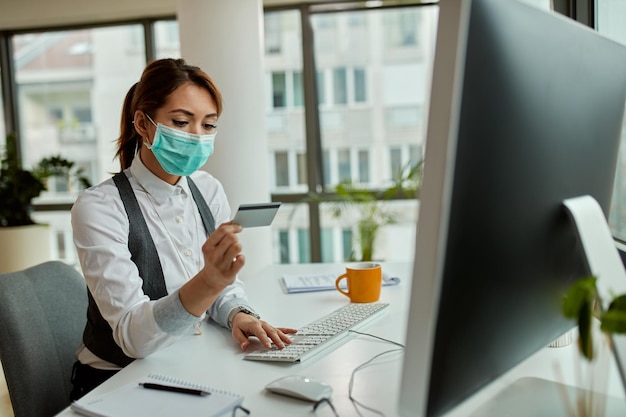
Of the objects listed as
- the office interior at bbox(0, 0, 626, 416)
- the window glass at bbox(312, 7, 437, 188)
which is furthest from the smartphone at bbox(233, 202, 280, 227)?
the window glass at bbox(312, 7, 437, 188)

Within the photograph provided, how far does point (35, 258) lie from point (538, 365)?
389 cm

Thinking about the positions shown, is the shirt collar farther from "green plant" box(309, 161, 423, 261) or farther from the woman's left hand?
"green plant" box(309, 161, 423, 261)

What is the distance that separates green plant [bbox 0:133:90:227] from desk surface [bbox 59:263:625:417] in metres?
3.28

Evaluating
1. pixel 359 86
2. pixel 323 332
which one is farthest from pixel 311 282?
pixel 359 86

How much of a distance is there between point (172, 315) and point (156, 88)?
690 mm

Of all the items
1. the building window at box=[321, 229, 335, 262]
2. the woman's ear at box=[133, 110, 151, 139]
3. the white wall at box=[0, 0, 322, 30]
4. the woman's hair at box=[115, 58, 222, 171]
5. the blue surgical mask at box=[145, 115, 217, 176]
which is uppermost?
the white wall at box=[0, 0, 322, 30]

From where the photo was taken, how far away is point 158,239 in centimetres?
158

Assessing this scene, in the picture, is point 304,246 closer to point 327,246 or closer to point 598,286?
point 327,246

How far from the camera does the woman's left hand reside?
50.2 inches

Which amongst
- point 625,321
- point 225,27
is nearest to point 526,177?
point 625,321

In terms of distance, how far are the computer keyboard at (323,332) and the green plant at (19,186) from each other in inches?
130

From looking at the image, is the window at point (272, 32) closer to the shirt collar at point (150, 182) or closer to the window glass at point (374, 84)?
the window glass at point (374, 84)

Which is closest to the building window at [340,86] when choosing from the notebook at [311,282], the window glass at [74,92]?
the window glass at [74,92]

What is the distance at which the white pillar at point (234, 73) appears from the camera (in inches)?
127
